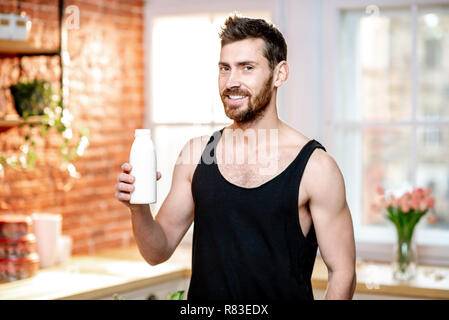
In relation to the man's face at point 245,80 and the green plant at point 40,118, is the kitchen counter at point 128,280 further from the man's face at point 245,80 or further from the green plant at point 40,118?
the man's face at point 245,80

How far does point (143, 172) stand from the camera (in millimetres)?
2068

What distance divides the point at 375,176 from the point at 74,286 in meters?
3.51

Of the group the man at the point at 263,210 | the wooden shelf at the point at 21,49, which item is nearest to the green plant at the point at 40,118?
the wooden shelf at the point at 21,49

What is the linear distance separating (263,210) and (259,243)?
0.32ft

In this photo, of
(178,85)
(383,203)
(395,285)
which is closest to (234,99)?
(395,285)

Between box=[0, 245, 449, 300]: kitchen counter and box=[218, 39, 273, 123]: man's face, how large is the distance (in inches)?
44.5

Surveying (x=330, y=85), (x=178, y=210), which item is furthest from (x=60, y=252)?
(x=330, y=85)

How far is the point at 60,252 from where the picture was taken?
11.6 feet

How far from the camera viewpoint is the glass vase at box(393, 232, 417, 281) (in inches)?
135

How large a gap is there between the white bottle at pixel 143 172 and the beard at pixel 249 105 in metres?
0.27

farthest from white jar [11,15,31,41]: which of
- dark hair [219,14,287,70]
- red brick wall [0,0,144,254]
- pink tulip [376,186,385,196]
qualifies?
pink tulip [376,186,385,196]

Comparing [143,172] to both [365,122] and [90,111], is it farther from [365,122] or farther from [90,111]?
[365,122]
